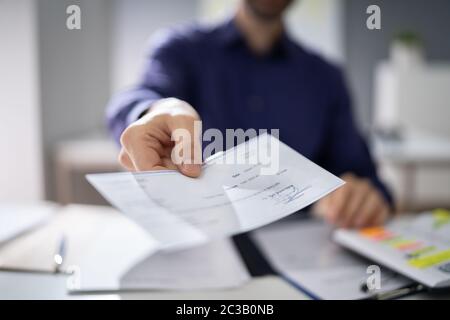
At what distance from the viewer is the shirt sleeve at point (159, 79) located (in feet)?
1.37

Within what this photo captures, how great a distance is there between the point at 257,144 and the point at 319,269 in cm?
19

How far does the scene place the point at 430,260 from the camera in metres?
0.34

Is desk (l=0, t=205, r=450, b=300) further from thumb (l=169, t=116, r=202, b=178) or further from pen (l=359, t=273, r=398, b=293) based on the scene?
thumb (l=169, t=116, r=202, b=178)

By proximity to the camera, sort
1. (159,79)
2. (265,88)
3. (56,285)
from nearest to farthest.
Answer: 1. (56,285)
2. (159,79)
3. (265,88)

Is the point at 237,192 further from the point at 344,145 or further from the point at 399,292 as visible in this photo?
the point at 344,145

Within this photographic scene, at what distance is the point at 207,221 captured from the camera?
26 centimetres

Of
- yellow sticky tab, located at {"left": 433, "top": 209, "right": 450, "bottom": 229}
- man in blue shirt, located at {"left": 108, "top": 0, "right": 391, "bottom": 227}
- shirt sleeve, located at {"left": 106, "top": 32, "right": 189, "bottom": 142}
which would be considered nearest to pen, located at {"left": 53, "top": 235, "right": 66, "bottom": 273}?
shirt sleeve, located at {"left": 106, "top": 32, "right": 189, "bottom": 142}

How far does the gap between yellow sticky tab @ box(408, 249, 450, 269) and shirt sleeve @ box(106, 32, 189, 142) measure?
29 cm

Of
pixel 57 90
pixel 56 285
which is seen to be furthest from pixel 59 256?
pixel 57 90

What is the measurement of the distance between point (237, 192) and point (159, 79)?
14.4 inches

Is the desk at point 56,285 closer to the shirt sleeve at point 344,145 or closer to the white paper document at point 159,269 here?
the white paper document at point 159,269

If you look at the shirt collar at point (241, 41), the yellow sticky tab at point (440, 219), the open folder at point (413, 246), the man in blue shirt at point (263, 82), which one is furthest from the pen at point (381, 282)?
the shirt collar at point (241, 41)

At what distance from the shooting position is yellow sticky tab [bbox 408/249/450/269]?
1.09 ft

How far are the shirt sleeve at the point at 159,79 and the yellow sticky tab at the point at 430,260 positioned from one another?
0.29m
